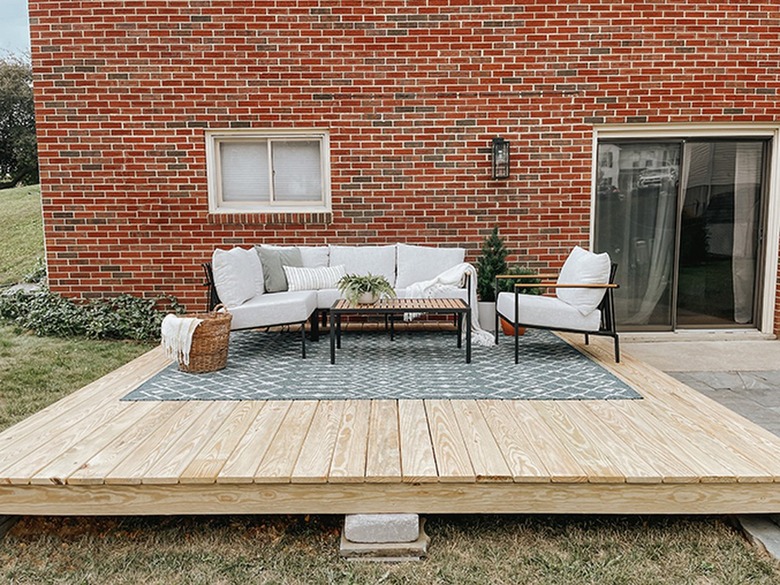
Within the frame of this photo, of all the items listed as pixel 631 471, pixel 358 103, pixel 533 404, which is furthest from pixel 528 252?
pixel 631 471

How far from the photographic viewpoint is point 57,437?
8.39 feet

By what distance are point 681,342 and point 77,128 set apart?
6373 millimetres

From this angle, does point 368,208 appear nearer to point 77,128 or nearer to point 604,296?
point 604,296

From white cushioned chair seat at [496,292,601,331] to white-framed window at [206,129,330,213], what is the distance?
2411 mm

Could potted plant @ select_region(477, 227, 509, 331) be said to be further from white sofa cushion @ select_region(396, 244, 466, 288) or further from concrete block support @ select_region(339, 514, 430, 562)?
concrete block support @ select_region(339, 514, 430, 562)

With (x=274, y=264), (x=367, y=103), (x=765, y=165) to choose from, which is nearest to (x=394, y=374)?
(x=274, y=264)

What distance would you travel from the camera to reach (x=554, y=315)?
13.4ft

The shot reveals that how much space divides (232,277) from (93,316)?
6.71 ft

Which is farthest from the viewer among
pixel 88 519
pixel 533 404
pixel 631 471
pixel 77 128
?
pixel 77 128

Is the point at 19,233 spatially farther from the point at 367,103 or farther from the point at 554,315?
the point at 554,315

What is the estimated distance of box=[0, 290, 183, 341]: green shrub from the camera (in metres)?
5.30

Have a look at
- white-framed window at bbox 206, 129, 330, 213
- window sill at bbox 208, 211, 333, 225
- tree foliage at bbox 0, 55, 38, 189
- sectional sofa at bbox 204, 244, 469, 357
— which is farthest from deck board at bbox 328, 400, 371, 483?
tree foliage at bbox 0, 55, 38, 189

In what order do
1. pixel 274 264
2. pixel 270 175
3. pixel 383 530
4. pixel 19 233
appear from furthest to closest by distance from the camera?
pixel 19 233
pixel 270 175
pixel 274 264
pixel 383 530

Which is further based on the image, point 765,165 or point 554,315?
point 765,165
